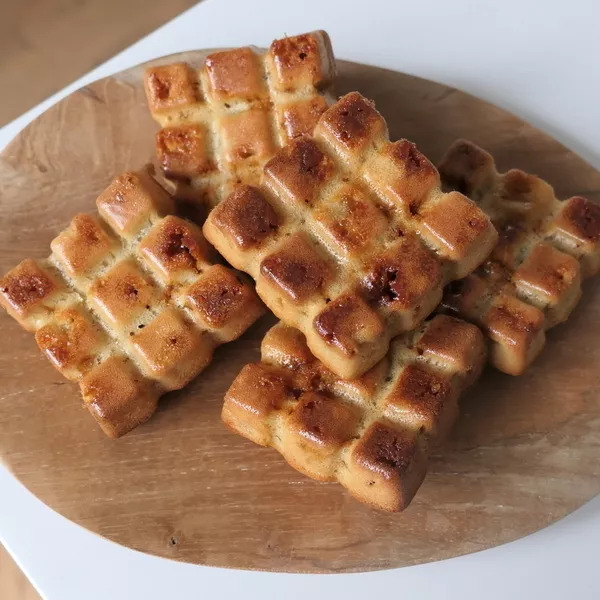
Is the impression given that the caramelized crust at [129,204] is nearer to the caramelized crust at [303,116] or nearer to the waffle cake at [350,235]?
the waffle cake at [350,235]

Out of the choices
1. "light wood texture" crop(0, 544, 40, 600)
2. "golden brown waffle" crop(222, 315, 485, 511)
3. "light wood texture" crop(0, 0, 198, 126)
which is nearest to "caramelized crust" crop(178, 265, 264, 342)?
"golden brown waffle" crop(222, 315, 485, 511)

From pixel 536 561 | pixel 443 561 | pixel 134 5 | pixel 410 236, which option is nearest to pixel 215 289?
pixel 410 236

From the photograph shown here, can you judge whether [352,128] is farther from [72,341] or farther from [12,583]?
[12,583]

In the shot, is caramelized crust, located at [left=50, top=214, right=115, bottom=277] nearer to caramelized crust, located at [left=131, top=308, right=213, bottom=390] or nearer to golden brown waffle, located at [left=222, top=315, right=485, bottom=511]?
caramelized crust, located at [left=131, top=308, right=213, bottom=390]

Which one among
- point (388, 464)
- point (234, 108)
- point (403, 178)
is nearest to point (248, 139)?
point (234, 108)

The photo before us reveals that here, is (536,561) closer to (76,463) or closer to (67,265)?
(76,463)

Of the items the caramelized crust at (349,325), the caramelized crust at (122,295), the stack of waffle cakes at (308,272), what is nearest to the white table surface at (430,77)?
the stack of waffle cakes at (308,272)
